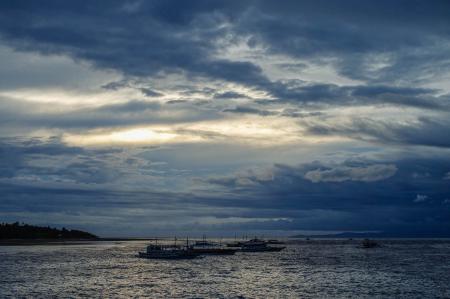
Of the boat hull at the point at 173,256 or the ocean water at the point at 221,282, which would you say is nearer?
the ocean water at the point at 221,282

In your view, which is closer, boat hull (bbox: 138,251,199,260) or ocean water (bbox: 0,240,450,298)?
ocean water (bbox: 0,240,450,298)

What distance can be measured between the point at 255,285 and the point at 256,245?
353 ft

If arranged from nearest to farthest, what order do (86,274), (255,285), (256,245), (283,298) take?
(283,298), (255,285), (86,274), (256,245)

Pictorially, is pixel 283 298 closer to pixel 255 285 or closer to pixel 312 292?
pixel 312 292

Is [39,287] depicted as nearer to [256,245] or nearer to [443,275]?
[443,275]

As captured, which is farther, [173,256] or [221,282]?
[173,256]

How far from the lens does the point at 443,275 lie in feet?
287

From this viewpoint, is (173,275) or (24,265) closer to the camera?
(173,275)

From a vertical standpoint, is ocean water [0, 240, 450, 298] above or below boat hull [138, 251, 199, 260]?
below

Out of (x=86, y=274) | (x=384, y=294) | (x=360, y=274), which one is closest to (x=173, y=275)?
(x=86, y=274)

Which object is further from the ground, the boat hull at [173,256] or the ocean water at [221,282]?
the boat hull at [173,256]

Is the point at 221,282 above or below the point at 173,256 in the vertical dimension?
below

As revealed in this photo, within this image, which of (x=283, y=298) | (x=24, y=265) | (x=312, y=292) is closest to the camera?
(x=283, y=298)

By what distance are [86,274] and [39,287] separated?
18.2 metres
